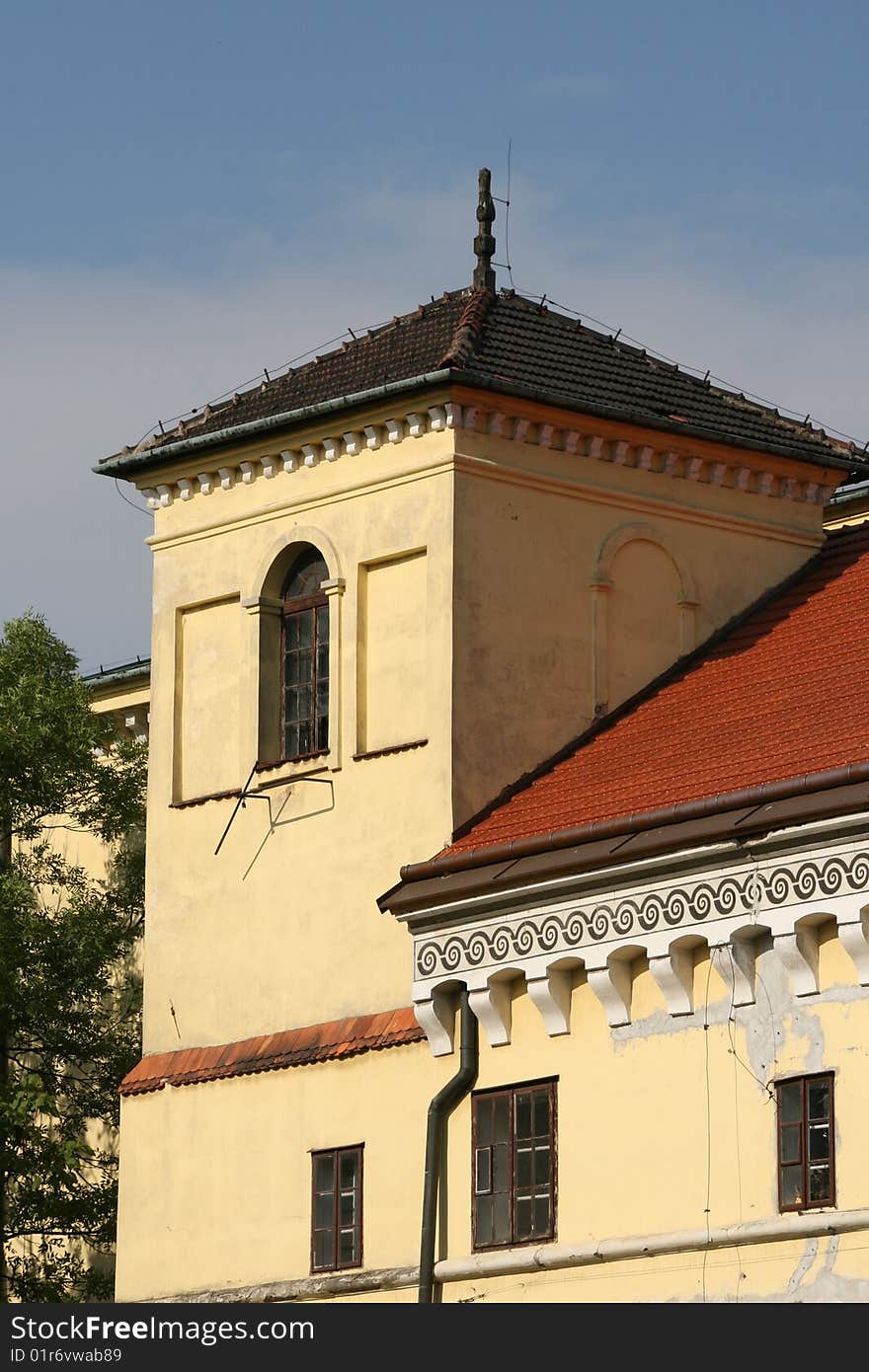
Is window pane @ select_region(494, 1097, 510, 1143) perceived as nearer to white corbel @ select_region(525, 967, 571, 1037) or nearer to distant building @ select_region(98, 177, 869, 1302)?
distant building @ select_region(98, 177, 869, 1302)

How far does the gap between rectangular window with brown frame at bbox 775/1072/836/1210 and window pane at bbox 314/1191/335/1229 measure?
17.4 ft

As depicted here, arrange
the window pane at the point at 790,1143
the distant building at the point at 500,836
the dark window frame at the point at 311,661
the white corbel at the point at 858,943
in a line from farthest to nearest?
the dark window frame at the point at 311,661
the distant building at the point at 500,836
the window pane at the point at 790,1143
the white corbel at the point at 858,943

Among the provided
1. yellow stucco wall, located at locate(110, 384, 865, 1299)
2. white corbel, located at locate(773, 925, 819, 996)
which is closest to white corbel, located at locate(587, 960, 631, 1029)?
yellow stucco wall, located at locate(110, 384, 865, 1299)

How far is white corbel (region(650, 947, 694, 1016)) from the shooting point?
26.6m

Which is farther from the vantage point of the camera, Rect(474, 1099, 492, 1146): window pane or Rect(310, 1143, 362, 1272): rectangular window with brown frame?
Rect(310, 1143, 362, 1272): rectangular window with brown frame

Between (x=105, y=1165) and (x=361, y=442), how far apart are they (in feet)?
32.4

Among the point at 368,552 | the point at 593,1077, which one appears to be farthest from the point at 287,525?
the point at 593,1077

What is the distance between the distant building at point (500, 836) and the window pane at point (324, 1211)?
0.07m

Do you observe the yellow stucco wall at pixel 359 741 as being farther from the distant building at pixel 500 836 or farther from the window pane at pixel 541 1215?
the window pane at pixel 541 1215

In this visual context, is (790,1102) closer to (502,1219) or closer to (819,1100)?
(819,1100)

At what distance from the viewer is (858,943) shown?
993 inches

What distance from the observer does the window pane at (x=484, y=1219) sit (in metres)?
28.0

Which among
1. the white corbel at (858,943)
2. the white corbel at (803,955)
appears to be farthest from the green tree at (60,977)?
the white corbel at (858,943)

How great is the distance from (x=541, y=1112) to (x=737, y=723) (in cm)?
373
